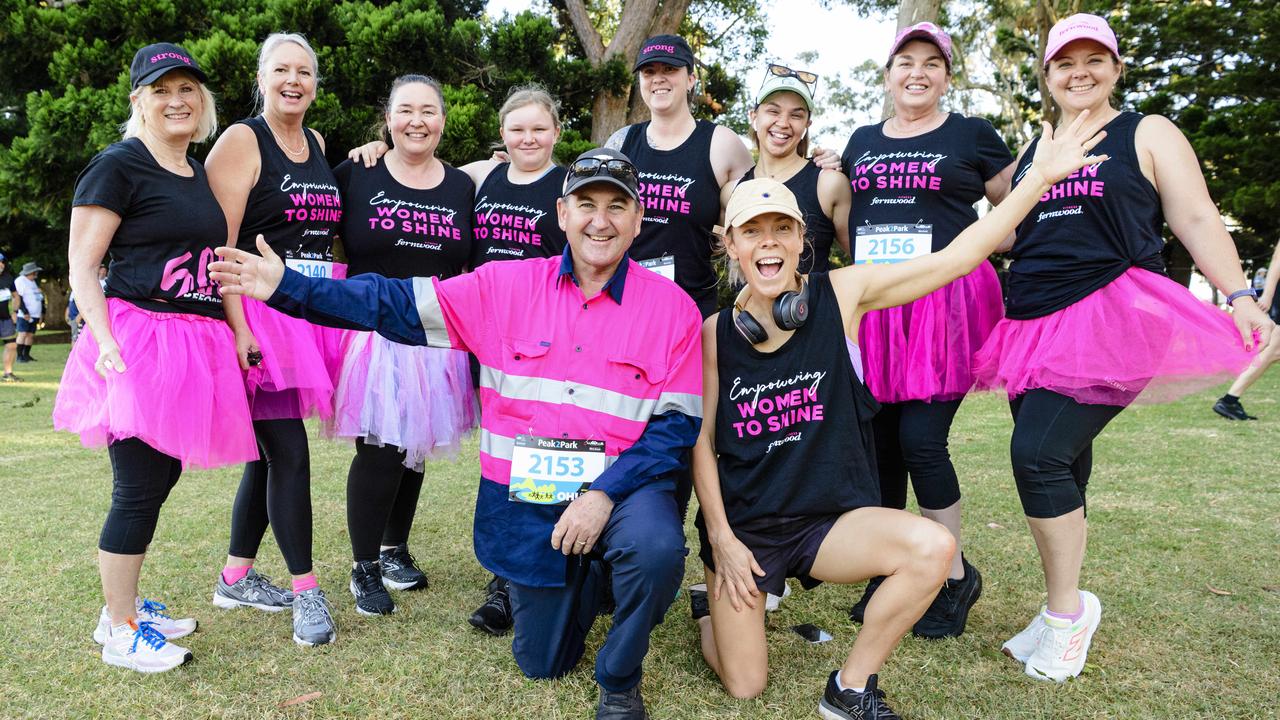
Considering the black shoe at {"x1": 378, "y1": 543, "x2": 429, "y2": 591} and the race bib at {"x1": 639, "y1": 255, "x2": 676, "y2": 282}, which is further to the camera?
the black shoe at {"x1": 378, "y1": 543, "x2": 429, "y2": 591}

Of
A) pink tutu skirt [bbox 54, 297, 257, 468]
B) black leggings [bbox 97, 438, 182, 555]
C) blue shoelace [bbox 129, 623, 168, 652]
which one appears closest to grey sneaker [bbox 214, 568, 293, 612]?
blue shoelace [bbox 129, 623, 168, 652]

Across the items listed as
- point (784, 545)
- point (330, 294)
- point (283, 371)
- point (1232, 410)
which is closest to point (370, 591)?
point (283, 371)

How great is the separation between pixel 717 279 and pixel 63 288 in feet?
90.1

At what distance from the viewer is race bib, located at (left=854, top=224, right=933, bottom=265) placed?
3.29m

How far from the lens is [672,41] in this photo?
3.71m

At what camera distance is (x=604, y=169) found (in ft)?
9.42

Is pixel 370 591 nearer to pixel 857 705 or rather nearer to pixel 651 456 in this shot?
pixel 651 456

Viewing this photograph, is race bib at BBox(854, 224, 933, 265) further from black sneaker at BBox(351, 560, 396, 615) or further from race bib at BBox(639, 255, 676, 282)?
black sneaker at BBox(351, 560, 396, 615)

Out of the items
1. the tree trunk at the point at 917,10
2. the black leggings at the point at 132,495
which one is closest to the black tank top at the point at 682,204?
the black leggings at the point at 132,495

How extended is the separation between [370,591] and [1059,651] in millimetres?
2625

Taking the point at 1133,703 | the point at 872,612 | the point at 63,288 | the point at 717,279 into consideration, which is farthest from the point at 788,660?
the point at 63,288

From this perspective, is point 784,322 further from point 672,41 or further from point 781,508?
point 672,41

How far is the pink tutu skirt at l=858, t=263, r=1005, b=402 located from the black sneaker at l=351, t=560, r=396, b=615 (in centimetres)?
217

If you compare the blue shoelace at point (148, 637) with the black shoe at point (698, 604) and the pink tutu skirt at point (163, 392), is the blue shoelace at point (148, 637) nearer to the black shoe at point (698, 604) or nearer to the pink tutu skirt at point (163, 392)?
the pink tutu skirt at point (163, 392)
